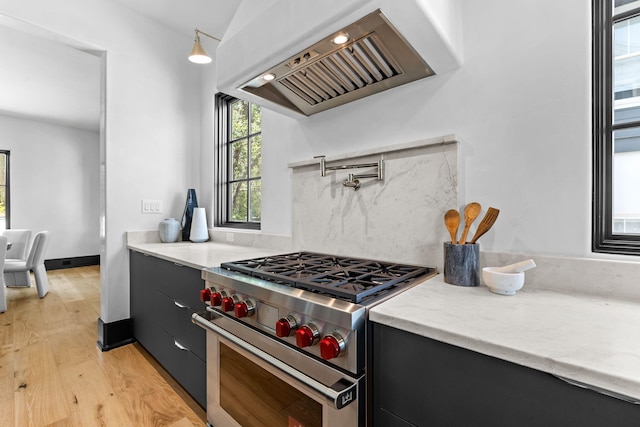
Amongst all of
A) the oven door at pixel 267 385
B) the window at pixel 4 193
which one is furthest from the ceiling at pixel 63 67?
the oven door at pixel 267 385

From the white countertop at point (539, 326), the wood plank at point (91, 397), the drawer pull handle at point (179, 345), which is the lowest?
the wood plank at point (91, 397)

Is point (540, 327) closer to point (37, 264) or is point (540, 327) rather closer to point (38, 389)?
A: point (38, 389)

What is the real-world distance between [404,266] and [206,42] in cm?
281

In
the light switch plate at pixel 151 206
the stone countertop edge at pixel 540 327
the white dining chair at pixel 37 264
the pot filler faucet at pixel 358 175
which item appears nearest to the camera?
the stone countertop edge at pixel 540 327

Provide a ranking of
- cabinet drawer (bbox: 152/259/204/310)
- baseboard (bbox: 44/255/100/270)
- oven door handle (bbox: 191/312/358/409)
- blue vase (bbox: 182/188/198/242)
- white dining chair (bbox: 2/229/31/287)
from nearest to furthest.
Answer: oven door handle (bbox: 191/312/358/409)
cabinet drawer (bbox: 152/259/204/310)
blue vase (bbox: 182/188/198/242)
white dining chair (bbox: 2/229/31/287)
baseboard (bbox: 44/255/100/270)

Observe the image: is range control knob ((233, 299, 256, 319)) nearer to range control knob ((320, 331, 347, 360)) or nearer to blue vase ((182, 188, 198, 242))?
range control knob ((320, 331, 347, 360))

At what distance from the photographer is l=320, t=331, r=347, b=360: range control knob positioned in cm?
84

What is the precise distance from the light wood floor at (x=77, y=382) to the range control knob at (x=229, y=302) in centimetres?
80

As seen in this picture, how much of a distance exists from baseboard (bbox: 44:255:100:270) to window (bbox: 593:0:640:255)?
7.76m

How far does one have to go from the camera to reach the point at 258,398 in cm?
117

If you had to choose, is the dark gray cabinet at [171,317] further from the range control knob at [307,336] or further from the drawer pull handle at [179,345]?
the range control knob at [307,336]

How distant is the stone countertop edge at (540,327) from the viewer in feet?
1.81

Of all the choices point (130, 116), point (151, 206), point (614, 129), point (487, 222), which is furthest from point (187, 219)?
point (614, 129)

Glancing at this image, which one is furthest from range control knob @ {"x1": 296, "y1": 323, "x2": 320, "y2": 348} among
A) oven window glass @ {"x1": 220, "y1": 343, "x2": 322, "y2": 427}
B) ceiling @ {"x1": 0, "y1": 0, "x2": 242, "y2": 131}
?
ceiling @ {"x1": 0, "y1": 0, "x2": 242, "y2": 131}
